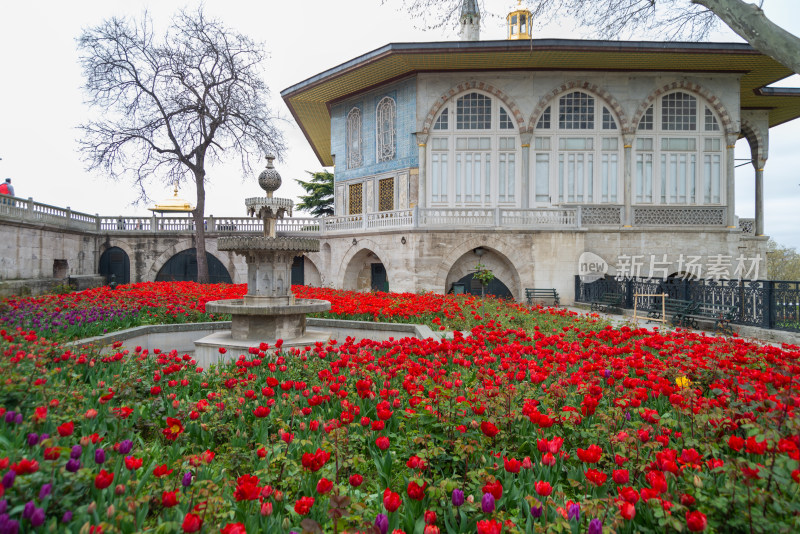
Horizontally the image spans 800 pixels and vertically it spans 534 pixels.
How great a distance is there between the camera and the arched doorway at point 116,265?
21047 mm

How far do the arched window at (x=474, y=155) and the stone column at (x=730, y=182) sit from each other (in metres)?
9.36

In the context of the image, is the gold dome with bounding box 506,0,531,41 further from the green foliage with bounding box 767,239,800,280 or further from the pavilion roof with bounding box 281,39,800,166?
the green foliage with bounding box 767,239,800,280

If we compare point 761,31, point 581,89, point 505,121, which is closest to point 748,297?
point 761,31

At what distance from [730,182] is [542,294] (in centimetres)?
1071

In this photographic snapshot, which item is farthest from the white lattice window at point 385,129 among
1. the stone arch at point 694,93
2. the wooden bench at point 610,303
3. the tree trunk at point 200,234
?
Result: the wooden bench at point 610,303

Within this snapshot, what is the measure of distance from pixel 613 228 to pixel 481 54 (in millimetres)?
8990

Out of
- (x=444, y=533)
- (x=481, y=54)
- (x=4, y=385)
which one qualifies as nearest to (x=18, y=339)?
(x=4, y=385)

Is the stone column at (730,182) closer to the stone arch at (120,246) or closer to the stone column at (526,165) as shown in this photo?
the stone column at (526,165)

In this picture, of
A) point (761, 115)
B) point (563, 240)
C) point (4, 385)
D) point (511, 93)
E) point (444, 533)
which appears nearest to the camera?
point (444, 533)

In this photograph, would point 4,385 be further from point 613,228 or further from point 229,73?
point 229,73

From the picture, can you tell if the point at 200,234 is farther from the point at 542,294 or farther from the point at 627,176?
the point at 627,176

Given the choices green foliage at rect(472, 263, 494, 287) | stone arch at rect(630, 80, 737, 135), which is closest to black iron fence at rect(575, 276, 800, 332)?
green foliage at rect(472, 263, 494, 287)

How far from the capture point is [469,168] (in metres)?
19.1

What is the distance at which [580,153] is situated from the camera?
19016 millimetres
